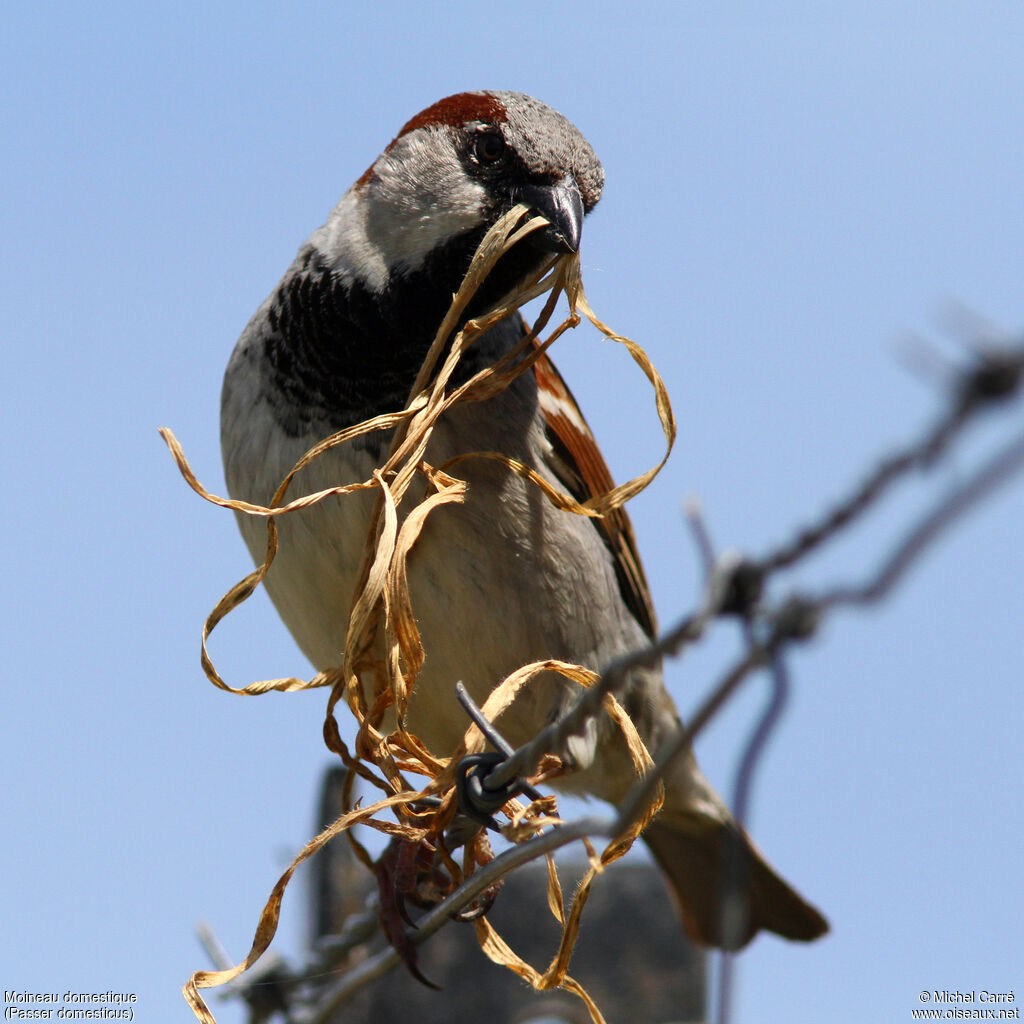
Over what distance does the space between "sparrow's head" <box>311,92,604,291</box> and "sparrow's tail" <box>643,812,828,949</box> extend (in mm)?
1712

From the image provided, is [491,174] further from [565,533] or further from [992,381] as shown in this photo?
[992,381]

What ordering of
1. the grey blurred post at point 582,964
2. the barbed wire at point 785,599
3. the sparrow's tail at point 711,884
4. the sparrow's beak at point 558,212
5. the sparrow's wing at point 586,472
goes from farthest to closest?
the grey blurred post at point 582,964 → the sparrow's tail at point 711,884 → the sparrow's wing at point 586,472 → the sparrow's beak at point 558,212 → the barbed wire at point 785,599

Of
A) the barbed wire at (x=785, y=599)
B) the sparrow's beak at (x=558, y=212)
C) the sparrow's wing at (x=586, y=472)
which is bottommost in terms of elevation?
the barbed wire at (x=785, y=599)

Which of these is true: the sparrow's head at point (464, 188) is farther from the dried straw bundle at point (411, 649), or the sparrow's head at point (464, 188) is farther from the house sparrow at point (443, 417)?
the dried straw bundle at point (411, 649)

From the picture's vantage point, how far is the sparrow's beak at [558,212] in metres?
2.27

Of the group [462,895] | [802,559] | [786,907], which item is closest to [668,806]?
[786,907]

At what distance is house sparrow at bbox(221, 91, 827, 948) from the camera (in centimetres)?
242

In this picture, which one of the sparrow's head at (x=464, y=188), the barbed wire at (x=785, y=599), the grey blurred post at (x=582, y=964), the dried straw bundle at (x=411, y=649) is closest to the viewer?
the barbed wire at (x=785, y=599)

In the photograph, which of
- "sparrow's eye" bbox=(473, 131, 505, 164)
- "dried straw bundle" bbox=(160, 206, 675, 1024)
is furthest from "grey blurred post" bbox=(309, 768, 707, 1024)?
"sparrow's eye" bbox=(473, 131, 505, 164)

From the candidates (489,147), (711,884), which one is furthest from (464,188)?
(711,884)

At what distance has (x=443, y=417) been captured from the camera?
2428mm

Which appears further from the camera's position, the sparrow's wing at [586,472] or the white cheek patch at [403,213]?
the sparrow's wing at [586,472]

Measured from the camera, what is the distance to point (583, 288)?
85.4 inches

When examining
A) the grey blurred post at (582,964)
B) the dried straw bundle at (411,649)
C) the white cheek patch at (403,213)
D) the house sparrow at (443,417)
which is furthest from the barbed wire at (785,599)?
the grey blurred post at (582,964)
